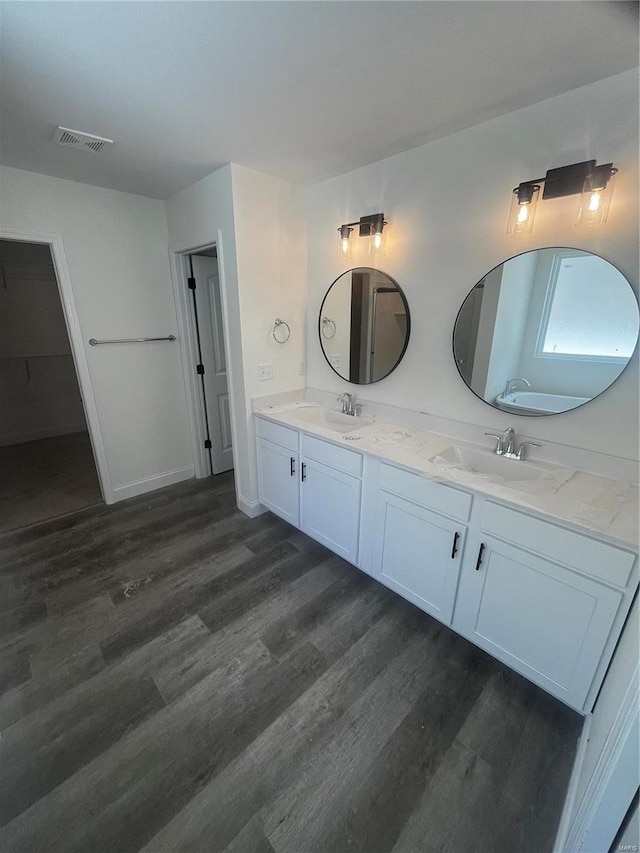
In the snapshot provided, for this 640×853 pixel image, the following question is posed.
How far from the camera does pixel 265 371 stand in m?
2.61

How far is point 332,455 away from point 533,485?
1.04 metres

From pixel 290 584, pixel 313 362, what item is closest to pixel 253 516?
pixel 290 584

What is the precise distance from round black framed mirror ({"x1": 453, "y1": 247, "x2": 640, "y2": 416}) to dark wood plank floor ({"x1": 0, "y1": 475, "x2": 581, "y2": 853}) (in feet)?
4.39

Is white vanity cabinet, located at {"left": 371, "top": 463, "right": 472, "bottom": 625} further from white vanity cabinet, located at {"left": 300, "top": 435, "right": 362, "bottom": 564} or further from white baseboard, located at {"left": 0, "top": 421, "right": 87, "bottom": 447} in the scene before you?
white baseboard, located at {"left": 0, "top": 421, "right": 87, "bottom": 447}

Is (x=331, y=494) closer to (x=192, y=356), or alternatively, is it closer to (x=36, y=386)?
(x=192, y=356)

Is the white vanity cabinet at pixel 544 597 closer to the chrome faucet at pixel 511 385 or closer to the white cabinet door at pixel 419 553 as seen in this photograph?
the white cabinet door at pixel 419 553

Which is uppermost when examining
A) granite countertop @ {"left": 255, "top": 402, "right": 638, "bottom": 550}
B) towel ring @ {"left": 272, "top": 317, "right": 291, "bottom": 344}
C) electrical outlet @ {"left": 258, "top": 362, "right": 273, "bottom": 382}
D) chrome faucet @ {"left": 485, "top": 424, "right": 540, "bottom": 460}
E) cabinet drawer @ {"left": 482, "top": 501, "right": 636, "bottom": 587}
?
towel ring @ {"left": 272, "top": 317, "right": 291, "bottom": 344}

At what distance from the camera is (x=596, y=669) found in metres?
1.29

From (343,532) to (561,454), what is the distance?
1254 mm

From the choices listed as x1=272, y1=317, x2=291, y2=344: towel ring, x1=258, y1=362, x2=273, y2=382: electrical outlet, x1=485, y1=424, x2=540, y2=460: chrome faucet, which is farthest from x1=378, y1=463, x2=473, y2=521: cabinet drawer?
A: x1=272, y1=317, x2=291, y2=344: towel ring

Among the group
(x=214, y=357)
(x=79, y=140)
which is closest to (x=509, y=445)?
(x=214, y=357)

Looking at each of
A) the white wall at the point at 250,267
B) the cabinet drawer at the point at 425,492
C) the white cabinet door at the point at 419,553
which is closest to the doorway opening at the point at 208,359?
the white wall at the point at 250,267

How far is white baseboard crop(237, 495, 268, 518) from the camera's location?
9.19ft

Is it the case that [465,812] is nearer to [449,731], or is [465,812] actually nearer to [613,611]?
[449,731]
